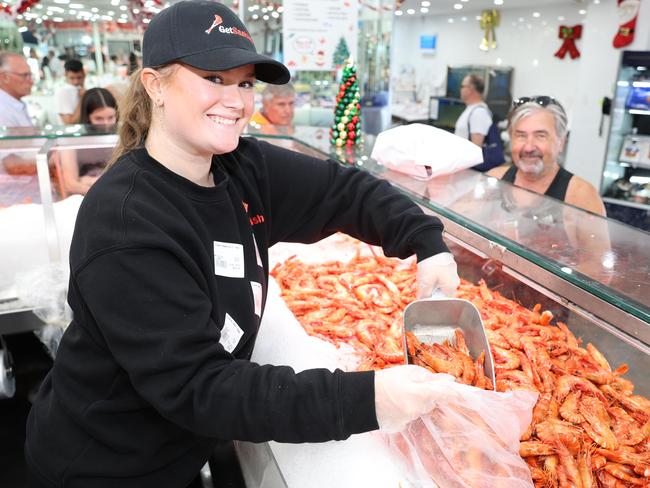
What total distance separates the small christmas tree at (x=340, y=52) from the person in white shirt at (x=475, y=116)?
1.74 m

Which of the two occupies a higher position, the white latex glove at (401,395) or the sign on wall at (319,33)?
the sign on wall at (319,33)

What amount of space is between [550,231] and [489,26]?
13.0m

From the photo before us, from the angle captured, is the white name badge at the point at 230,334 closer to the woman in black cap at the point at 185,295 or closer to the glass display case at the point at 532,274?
the woman in black cap at the point at 185,295

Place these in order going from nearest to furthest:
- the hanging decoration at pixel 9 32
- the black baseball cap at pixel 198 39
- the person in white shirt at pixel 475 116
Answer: the black baseball cap at pixel 198 39 < the person in white shirt at pixel 475 116 < the hanging decoration at pixel 9 32

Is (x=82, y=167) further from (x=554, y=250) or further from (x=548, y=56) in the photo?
(x=548, y=56)

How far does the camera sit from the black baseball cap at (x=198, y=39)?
45.8 inches

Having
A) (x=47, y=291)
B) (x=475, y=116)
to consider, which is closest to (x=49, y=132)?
(x=47, y=291)

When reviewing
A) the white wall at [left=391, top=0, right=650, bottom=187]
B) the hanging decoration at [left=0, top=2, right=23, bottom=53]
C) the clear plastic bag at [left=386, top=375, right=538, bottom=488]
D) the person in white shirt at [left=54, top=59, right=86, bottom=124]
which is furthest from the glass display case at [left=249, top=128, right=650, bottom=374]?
the hanging decoration at [left=0, top=2, right=23, bottom=53]

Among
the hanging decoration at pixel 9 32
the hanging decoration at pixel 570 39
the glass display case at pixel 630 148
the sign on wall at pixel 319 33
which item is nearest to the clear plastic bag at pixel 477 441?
the sign on wall at pixel 319 33

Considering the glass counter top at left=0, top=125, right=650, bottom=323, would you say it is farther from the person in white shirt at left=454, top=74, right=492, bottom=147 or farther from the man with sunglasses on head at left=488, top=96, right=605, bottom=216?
the person in white shirt at left=454, top=74, right=492, bottom=147

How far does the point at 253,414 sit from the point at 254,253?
1.81 ft

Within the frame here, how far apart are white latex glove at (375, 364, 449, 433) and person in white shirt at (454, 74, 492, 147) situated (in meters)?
5.41

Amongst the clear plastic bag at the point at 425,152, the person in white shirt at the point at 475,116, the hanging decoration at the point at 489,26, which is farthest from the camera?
the hanging decoration at the point at 489,26

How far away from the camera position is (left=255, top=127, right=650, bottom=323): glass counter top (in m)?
1.36
